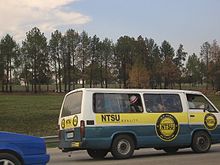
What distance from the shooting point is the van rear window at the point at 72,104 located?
1423 centimetres

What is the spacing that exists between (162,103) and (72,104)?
9.08 feet

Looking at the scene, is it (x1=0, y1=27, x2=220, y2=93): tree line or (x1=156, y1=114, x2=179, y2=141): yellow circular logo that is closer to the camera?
(x1=156, y1=114, x2=179, y2=141): yellow circular logo

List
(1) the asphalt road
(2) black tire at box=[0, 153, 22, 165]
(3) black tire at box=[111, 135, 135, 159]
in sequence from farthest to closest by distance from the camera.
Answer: (3) black tire at box=[111, 135, 135, 159] → (1) the asphalt road → (2) black tire at box=[0, 153, 22, 165]

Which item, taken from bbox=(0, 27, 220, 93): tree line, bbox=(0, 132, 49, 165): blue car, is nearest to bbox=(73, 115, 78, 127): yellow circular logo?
bbox=(0, 132, 49, 165): blue car

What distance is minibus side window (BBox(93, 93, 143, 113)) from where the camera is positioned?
14.2 metres

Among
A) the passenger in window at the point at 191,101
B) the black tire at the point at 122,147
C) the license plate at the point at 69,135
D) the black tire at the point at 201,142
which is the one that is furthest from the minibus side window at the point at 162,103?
the license plate at the point at 69,135

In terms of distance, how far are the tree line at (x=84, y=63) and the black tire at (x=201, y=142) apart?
7649cm

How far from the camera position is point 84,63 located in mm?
107125

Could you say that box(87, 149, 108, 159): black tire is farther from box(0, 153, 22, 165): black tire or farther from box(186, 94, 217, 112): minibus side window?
box(0, 153, 22, 165): black tire

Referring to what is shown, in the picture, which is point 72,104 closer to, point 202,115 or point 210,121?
point 202,115

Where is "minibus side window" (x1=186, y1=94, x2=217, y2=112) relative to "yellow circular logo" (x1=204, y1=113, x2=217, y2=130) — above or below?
above

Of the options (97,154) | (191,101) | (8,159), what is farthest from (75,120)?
(8,159)

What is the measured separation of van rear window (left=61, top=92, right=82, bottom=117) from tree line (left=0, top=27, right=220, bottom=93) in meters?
77.9

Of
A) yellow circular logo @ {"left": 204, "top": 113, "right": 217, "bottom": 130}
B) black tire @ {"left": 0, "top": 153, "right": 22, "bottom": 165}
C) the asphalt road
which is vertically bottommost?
the asphalt road
